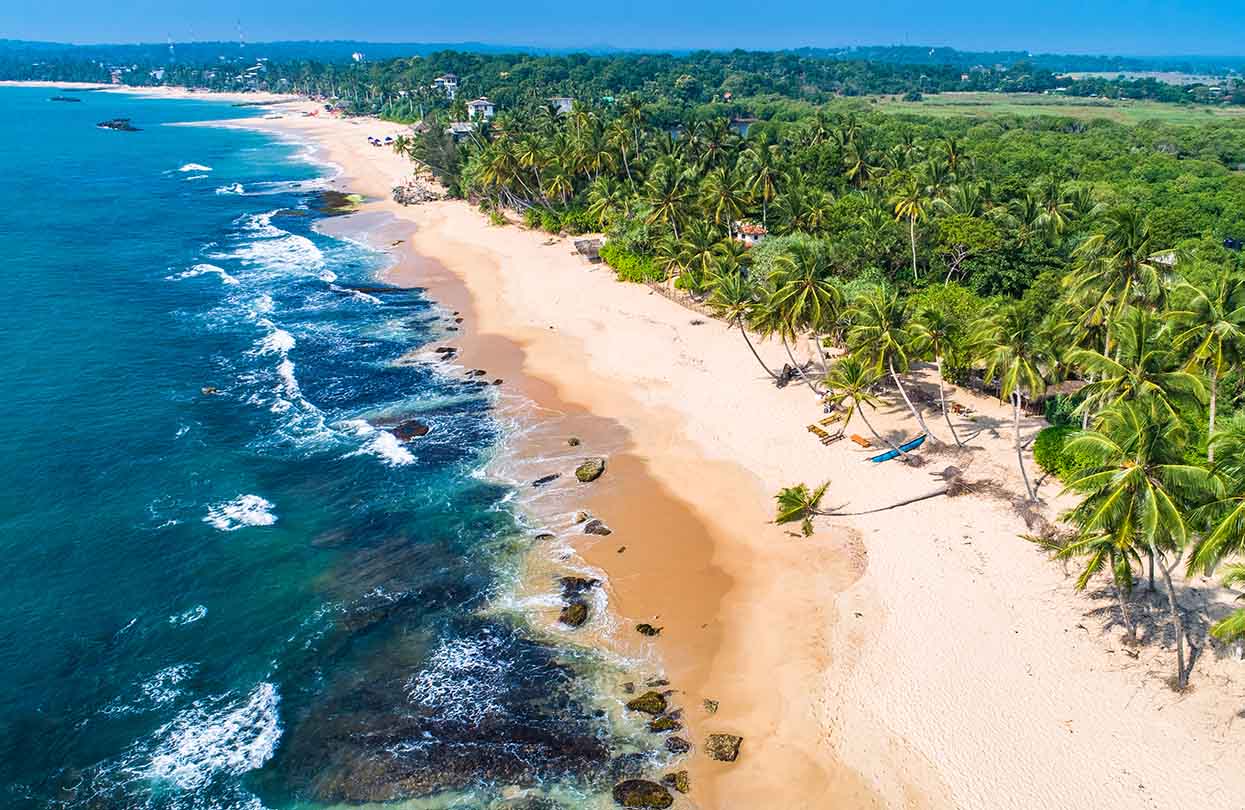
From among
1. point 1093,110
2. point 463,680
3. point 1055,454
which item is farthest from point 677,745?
point 1093,110

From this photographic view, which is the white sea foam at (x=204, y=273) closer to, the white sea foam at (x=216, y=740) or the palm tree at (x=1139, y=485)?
the white sea foam at (x=216, y=740)

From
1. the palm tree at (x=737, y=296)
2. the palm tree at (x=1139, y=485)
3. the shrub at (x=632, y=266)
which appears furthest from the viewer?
the shrub at (x=632, y=266)

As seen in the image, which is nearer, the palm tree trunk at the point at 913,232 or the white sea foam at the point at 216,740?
the white sea foam at the point at 216,740

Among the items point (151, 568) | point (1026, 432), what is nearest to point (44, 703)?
point (151, 568)

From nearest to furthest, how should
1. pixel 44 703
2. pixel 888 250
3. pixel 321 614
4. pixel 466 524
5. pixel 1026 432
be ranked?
1. pixel 44 703
2. pixel 321 614
3. pixel 466 524
4. pixel 1026 432
5. pixel 888 250

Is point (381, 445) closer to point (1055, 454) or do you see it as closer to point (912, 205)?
point (1055, 454)

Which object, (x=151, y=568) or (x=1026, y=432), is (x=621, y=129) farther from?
(x=151, y=568)

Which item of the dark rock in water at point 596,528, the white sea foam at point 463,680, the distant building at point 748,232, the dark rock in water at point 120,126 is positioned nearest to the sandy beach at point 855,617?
the dark rock in water at point 596,528

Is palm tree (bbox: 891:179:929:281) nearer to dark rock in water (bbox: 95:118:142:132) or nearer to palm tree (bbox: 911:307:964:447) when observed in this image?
palm tree (bbox: 911:307:964:447)
